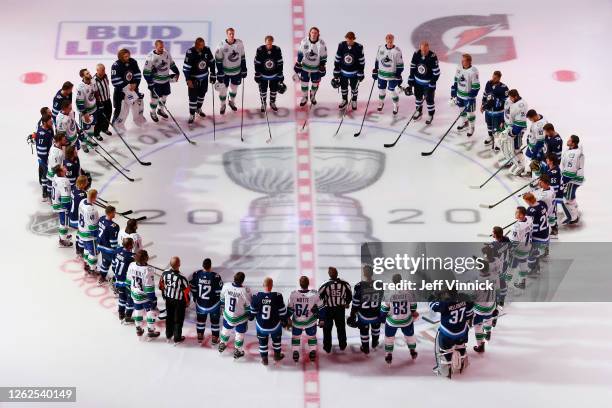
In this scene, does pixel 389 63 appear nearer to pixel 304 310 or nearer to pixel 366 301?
pixel 366 301

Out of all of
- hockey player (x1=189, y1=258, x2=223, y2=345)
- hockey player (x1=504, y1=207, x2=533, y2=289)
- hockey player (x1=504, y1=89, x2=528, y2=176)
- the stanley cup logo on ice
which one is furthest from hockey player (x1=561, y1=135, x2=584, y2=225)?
hockey player (x1=189, y1=258, x2=223, y2=345)

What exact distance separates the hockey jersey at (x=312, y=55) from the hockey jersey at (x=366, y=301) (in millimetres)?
5200

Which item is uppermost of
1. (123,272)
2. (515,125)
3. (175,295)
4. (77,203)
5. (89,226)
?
(515,125)

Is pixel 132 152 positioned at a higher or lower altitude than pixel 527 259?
higher

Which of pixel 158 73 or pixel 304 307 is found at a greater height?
pixel 158 73

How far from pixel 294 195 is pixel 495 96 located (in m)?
3.10

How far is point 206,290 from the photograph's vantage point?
45.6ft

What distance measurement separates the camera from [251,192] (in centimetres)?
1688

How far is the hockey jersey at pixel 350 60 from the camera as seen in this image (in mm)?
18016

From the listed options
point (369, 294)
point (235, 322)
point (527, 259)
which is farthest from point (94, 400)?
point (527, 259)

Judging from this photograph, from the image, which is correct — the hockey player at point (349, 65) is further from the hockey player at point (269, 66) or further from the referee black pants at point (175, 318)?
the referee black pants at point (175, 318)

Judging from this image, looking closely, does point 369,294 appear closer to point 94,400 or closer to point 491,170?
point 94,400

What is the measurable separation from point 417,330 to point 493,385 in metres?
1.19

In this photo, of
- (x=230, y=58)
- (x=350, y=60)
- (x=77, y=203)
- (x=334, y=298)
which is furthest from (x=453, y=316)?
(x=230, y=58)
